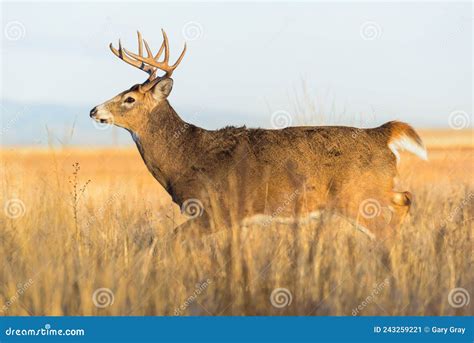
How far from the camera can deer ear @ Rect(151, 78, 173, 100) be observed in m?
10.2

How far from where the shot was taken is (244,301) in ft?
21.5

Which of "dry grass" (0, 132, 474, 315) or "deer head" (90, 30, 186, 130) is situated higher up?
"deer head" (90, 30, 186, 130)

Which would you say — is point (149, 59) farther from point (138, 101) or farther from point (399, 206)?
point (399, 206)

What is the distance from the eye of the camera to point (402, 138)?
1011cm

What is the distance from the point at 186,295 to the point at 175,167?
364cm

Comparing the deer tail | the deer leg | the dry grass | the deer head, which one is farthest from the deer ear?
the deer leg

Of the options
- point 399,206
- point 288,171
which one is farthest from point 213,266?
point 399,206

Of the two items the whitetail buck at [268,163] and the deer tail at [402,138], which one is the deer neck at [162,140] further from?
the deer tail at [402,138]

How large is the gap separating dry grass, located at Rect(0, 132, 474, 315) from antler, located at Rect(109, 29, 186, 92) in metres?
1.42

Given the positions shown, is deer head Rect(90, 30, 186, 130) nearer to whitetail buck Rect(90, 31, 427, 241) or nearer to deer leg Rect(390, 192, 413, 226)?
whitetail buck Rect(90, 31, 427, 241)

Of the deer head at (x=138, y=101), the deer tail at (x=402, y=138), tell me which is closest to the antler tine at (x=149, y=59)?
the deer head at (x=138, y=101)

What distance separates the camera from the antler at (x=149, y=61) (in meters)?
10.4

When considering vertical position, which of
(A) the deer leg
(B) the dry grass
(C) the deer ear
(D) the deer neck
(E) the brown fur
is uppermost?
(C) the deer ear

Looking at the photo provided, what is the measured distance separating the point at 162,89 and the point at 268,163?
162 cm
